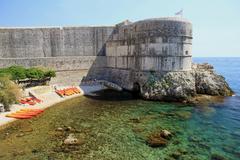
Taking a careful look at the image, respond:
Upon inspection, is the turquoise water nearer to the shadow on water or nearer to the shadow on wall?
the shadow on water

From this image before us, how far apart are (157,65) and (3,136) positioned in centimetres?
2238

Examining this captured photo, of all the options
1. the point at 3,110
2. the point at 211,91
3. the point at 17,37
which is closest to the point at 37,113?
the point at 3,110

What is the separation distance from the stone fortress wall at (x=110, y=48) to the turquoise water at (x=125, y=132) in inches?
289

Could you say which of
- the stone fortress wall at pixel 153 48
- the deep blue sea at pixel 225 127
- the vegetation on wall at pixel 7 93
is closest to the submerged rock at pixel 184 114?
the deep blue sea at pixel 225 127

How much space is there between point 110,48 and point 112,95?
10795 mm

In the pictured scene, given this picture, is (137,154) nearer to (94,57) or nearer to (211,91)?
(211,91)

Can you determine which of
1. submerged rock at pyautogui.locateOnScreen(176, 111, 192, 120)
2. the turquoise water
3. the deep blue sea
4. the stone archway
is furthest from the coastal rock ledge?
submerged rock at pyautogui.locateOnScreen(176, 111, 192, 120)

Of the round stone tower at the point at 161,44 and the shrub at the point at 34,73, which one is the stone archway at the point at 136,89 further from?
the shrub at the point at 34,73

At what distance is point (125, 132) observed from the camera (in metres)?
19.7

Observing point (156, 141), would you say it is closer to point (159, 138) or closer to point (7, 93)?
point (159, 138)

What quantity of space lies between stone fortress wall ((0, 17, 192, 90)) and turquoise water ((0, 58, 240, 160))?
734 centimetres

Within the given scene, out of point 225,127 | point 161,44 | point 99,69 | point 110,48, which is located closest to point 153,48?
point 161,44

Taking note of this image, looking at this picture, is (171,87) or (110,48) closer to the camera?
(171,87)

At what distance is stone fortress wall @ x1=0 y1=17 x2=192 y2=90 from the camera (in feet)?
106
